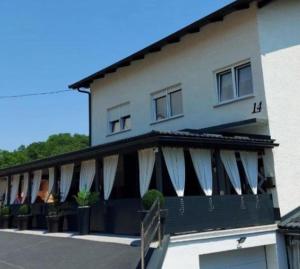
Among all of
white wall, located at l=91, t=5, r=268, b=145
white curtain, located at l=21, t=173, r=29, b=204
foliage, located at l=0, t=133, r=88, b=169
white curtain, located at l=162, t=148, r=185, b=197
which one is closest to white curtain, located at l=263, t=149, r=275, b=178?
white wall, located at l=91, t=5, r=268, b=145

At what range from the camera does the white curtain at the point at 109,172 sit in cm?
1076

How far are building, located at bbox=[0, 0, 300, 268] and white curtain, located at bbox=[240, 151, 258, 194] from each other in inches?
1.1

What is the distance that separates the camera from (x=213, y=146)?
382 inches

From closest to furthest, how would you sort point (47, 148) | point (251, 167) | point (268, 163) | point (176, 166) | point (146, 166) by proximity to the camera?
point (176, 166)
point (146, 166)
point (251, 167)
point (268, 163)
point (47, 148)

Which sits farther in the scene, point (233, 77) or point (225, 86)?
point (225, 86)

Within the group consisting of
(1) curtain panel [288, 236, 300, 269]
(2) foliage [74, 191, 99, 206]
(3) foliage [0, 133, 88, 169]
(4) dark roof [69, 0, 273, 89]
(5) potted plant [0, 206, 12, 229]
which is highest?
(3) foliage [0, 133, 88, 169]

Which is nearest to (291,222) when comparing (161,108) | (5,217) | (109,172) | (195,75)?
(109,172)

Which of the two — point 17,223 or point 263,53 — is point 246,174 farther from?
point 17,223

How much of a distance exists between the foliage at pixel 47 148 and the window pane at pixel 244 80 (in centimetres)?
4879

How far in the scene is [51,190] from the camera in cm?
1327

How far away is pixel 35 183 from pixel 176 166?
7331 millimetres

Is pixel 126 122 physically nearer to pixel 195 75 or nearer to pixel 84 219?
pixel 195 75

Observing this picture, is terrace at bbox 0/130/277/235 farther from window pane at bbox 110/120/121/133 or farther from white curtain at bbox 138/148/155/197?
window pane at bbox 110/120/121/133

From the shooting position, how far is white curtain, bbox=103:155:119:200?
1076 centimetres
